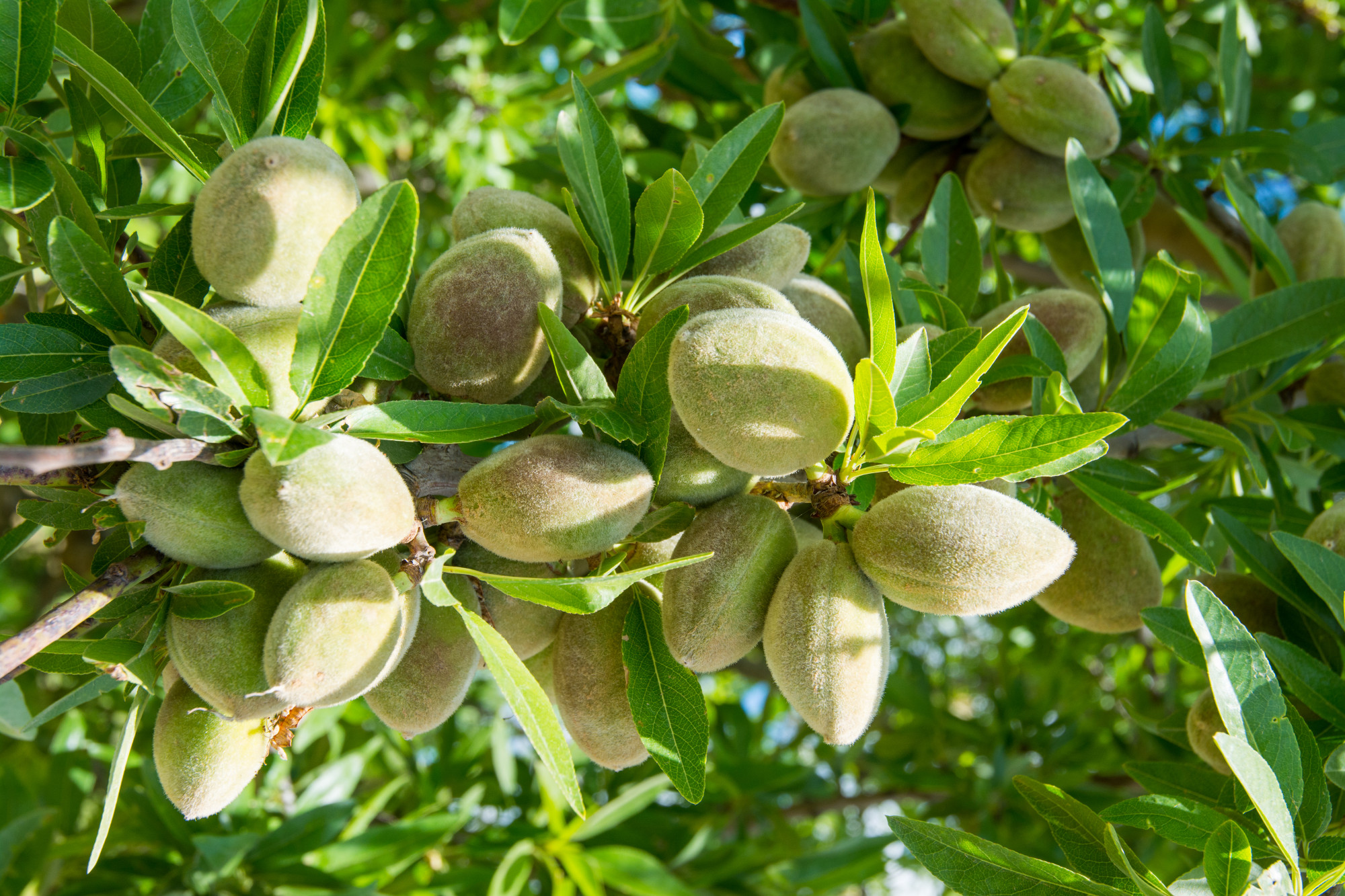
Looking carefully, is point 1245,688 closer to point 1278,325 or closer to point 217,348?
point 1278,325

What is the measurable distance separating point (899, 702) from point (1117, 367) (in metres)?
1.96

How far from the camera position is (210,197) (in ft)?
3.37

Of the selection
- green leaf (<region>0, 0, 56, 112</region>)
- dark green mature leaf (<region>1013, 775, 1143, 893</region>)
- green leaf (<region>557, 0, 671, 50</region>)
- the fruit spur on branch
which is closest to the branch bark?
the fruit spur on branch

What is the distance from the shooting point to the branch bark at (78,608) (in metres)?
0.82

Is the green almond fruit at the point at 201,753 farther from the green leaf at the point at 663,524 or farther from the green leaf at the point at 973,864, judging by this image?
the green leaf at the point at 973,864

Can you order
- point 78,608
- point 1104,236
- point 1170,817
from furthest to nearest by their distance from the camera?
point 1104,236 → point 1170,817 → point 78,608

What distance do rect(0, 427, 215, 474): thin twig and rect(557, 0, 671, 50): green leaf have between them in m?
1.51

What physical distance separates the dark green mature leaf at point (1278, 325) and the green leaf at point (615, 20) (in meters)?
1.40

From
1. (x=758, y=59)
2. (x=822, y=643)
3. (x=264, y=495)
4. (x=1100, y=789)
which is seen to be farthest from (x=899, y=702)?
(x=264, y=495)

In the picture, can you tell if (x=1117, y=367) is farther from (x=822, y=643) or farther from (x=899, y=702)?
(x=899, y=702)

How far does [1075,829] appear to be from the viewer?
125 cm

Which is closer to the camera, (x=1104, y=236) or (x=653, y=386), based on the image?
(x=653, y=386)

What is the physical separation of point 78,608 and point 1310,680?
1.46 metres

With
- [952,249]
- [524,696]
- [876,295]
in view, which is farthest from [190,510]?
[952,249]
